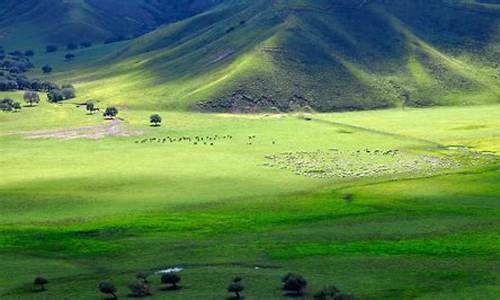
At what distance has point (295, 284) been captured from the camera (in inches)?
2911

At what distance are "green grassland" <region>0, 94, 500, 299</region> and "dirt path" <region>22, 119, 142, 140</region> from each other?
65.9ft

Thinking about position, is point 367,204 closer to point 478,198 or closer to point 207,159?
point 478,198

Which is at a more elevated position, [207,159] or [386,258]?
[207,159]

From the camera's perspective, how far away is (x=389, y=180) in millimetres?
131750

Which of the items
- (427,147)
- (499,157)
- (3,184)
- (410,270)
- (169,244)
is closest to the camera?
(410,270)

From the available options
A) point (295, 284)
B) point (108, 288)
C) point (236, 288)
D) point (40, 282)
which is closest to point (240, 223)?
point (295, 284)

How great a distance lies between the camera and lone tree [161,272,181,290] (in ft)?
252

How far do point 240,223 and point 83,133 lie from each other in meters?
97.1

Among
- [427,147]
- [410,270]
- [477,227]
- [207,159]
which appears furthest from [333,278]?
[427,147]

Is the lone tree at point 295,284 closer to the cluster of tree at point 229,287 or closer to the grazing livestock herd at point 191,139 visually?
the cluster of tree at point 229,287

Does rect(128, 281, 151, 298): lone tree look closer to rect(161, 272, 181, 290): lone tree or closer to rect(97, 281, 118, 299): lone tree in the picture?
rect(97, 281, 118, 299): lone tree

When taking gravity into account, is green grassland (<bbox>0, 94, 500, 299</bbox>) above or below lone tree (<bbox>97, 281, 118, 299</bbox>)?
above

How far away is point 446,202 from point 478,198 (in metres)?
5.57

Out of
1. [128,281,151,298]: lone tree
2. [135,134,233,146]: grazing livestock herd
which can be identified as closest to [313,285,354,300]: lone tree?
[128,281,151,298]: lone tree
